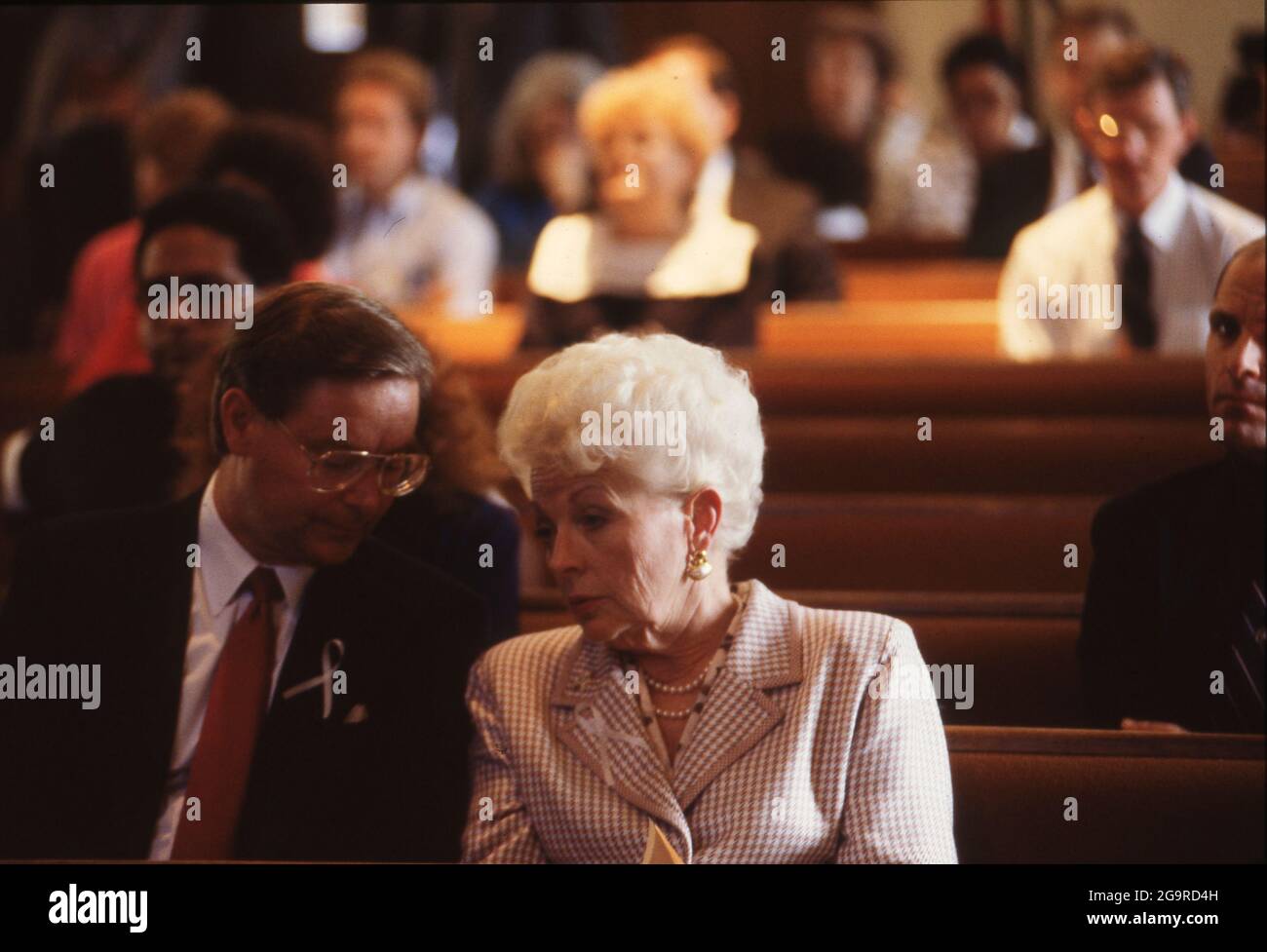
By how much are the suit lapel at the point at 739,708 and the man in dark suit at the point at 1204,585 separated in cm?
50

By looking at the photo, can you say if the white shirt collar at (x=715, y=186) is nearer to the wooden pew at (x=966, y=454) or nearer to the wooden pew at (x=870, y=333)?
the wooden pew at (x=870, y=333)

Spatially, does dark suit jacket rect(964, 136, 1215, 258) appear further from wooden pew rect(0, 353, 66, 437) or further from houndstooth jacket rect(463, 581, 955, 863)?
houndstooth jacket rect(463, 581, 955, 863)

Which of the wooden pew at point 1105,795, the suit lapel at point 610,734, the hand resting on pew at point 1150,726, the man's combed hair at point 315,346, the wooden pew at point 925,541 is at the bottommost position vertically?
the wooden pew at point 1105,795

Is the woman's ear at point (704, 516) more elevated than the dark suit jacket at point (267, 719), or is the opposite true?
the woman's ear at point (704, 516)

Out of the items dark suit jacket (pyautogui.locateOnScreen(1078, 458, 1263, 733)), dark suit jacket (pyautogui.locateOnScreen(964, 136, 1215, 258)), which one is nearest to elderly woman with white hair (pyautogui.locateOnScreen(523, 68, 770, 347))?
dark suit jacket (pyautogui.locateOnScreen(964, 136, 1215, 258))

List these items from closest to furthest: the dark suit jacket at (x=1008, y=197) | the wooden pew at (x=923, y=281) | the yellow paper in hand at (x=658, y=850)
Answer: the yellow paper in hand at (x=658, y=850), the dark suit jacket at (x=1008, y=197), the wooden pew at (x=923, y=281)

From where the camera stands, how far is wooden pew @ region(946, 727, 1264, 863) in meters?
1.95

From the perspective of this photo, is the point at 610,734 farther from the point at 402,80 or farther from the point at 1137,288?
the point at 402,80

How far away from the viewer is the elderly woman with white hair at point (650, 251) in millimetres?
3832

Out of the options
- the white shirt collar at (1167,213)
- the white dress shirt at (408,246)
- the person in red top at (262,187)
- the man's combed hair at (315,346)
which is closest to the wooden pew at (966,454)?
the white shirt collar at (1167,213)

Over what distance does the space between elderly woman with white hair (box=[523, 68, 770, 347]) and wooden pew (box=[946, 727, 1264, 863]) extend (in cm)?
188

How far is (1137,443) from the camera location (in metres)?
2.67
